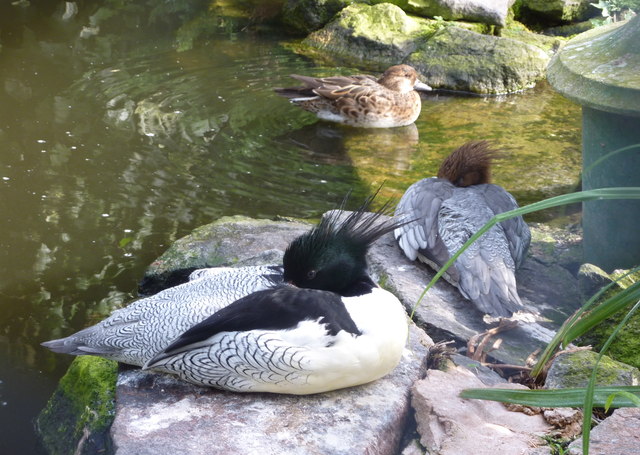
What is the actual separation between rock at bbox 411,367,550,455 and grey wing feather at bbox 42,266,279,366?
77 centimetres

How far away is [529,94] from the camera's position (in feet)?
28.9

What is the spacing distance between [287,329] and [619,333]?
1.61 m

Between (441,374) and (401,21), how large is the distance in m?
7.71

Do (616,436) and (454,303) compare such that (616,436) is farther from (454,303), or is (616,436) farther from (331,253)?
(454,303)

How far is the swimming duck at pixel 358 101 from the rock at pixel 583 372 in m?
4.73

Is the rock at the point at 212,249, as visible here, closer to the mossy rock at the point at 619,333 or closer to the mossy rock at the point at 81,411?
the mossy rock at the point at 81,411

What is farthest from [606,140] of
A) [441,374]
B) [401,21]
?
[401,21]

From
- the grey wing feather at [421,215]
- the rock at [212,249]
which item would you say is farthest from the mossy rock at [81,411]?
the grey wing feather at [421,215]

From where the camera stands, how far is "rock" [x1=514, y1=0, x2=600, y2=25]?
11.3 metres

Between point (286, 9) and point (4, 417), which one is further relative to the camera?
point (286, 9)

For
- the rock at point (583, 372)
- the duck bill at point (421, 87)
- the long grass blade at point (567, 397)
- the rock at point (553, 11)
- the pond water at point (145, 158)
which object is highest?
the long grass blade at point (567, 397)

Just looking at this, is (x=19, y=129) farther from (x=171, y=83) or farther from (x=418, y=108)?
(x=418, y=108)

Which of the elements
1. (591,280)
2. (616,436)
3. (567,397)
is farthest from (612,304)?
(591,280)

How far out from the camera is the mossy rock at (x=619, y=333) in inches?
140
